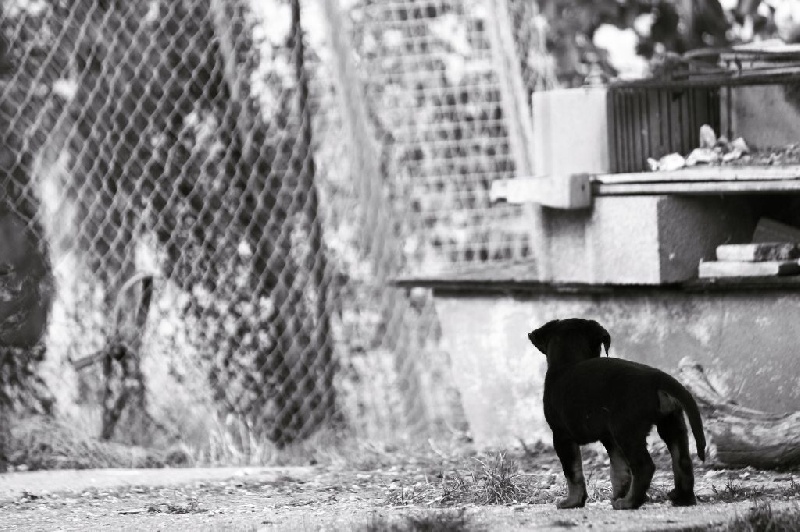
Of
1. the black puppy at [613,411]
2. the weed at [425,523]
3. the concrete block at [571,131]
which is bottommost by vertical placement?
the weed at [425,523]

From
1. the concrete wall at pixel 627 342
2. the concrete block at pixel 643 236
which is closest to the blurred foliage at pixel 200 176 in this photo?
the concrete wall at pixel 627 342

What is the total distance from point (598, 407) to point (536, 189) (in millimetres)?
1985

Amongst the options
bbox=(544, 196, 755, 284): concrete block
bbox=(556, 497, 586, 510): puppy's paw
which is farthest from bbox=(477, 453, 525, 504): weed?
bbox=(544, 196, 755, 284): concrete block

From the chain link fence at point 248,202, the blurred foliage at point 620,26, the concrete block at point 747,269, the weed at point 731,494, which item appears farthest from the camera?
the blurred foliage at point 620,26

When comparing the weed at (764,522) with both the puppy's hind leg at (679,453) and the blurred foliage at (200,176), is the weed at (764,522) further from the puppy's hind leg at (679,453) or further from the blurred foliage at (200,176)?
the blurred foliage at (200,176)

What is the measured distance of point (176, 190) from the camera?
7094 mm

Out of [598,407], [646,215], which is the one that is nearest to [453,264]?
[646,215]

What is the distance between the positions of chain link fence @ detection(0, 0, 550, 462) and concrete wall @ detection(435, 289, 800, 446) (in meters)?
0.69

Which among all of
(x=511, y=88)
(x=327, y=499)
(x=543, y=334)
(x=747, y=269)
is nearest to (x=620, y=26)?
(x=511, y=88)

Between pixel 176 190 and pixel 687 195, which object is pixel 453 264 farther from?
pixel 687 195

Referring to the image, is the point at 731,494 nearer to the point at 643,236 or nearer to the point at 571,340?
the point at 571,340

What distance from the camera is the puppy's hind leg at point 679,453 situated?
4180mm

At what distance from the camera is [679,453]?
4.24m

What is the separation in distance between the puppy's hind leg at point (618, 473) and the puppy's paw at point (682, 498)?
14 centimetres
